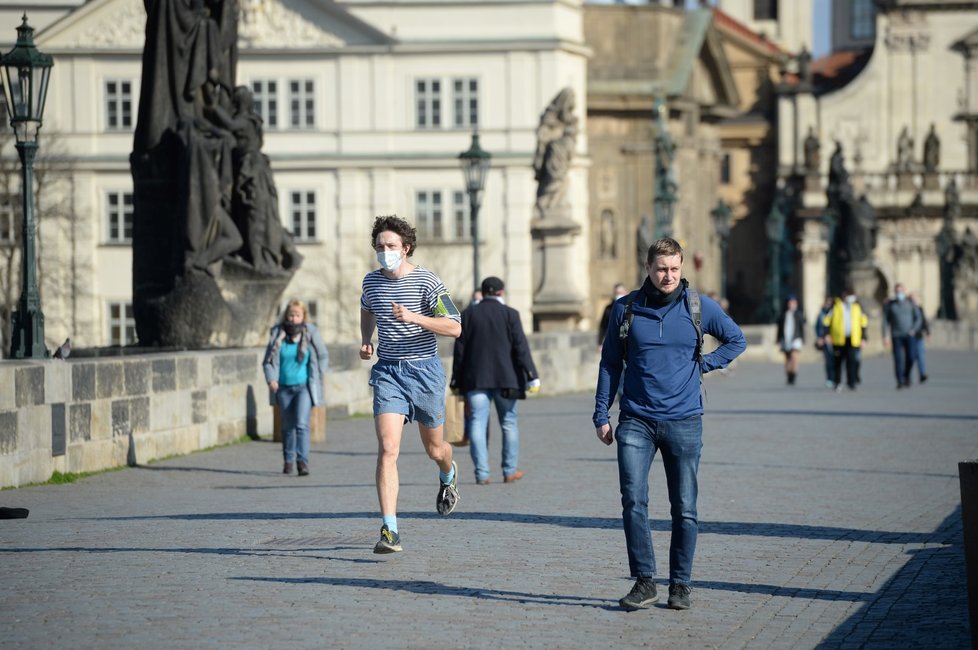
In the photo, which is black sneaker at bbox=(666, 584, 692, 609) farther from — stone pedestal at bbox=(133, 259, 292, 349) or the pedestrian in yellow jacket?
the pedestrian in yellow jacket

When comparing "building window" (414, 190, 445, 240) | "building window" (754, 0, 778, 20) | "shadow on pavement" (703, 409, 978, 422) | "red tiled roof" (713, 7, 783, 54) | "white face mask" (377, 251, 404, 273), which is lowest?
"shadow on pavement" (703, 409, 978, 422)

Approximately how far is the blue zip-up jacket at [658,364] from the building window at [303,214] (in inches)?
2216

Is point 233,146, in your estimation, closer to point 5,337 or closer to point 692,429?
point 692,429

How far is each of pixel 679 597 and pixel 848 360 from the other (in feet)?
80.3

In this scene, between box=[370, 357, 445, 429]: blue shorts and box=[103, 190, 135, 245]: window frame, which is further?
box=[103, 190, 135, 245]: window frame

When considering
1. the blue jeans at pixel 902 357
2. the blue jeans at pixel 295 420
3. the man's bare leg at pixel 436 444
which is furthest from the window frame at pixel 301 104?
the man's bare leg at pixel 436 444

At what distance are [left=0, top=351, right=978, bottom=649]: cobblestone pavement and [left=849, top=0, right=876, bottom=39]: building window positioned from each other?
317 ft

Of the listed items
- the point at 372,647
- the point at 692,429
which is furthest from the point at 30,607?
the point at 692,429

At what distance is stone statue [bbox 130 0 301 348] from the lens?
75.4 feet

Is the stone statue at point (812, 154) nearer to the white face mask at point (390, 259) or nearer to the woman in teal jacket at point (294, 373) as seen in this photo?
the woman in teal jacket at point (294, 373)

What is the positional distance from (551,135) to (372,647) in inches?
1290

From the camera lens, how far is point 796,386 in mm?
37156

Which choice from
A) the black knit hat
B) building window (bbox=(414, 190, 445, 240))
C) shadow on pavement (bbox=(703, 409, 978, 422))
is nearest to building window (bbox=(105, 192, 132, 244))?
building window (bbox=(414, 190, 445, 240))

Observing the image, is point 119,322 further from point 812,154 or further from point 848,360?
point 812,154
